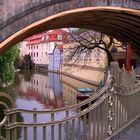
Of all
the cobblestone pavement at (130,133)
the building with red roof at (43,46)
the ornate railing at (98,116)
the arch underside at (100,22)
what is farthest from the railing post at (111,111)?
the building with red roof at (43,46)

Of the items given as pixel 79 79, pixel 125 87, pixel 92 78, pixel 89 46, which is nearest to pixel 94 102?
pixel 125 87

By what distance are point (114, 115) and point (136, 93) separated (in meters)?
1.48

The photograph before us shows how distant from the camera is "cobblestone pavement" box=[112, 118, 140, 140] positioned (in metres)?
6.24

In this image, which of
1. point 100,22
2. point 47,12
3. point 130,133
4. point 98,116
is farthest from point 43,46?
point 47,12

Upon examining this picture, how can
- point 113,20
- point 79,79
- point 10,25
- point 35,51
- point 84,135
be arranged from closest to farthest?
point 10,25, point 84,135, point 113,20, point 79,79, point 35,51

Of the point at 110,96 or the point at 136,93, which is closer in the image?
the point at 110,96

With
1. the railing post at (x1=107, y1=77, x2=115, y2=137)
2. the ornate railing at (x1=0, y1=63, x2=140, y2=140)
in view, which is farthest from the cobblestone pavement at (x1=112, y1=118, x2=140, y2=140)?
the railing post at (x1=107, y1=77, x2=115, y2=137)

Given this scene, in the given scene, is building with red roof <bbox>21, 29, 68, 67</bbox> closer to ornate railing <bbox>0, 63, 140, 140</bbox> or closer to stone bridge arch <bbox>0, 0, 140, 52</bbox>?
ornate railing <bbox>0, 63, 140, 140</bbox>

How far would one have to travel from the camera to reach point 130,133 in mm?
6477

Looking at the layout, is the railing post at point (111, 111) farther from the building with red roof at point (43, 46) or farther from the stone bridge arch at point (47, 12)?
the building with red roof at point (43, 46)

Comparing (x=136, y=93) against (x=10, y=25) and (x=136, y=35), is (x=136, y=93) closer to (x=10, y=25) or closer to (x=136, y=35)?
(x=136, y=35)

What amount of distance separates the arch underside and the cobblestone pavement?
1775 millimetres

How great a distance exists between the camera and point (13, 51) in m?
25.6

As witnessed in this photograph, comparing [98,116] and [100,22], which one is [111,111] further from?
[100,22]
